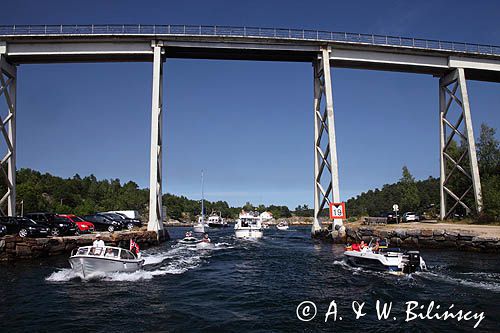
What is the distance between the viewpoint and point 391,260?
68.1ft

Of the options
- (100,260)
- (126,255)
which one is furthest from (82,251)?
(126,255)

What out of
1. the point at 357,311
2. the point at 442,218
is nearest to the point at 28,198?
the point at 442,218

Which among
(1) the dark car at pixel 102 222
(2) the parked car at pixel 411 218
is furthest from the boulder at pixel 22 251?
(2) the parked car at pixel 411 218

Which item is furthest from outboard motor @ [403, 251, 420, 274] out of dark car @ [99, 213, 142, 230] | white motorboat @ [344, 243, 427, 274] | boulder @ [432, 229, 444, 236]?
dark car @ [99, 213, 142, 230]

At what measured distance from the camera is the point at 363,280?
1925cm

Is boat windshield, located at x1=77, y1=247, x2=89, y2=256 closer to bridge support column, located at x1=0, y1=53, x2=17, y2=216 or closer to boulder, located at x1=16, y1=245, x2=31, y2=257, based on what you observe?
boulder, located at x1=16, y1=245, x2=31, y2=257

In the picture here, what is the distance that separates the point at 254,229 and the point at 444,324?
44121mm

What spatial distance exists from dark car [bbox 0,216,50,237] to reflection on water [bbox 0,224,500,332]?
Answer: 191 inches

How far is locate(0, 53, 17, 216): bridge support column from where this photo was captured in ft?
126

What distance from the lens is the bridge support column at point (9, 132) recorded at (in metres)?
38.3

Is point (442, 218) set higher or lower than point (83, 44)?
lower

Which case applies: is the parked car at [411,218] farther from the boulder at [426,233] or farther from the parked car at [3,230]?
the parked car at [3,230]

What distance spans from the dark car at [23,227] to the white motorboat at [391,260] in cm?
2381

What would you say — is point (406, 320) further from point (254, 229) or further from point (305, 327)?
point (254, 229)
